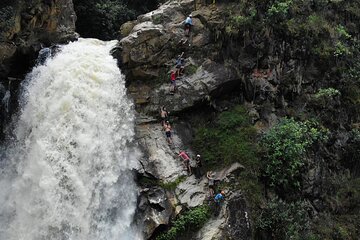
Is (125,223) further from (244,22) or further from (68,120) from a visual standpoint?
(244,22)

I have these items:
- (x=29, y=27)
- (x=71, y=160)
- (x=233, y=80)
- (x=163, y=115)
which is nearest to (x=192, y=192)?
(x=163, y=115)

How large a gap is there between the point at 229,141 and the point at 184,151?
170 centimetres

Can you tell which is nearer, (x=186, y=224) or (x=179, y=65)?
(x=186, y=224)

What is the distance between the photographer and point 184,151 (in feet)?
51.1

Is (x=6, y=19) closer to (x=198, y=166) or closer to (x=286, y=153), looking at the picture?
(x=198, y=166)

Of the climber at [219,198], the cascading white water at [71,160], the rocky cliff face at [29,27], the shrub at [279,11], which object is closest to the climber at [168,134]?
the cascading white water at [71,160]

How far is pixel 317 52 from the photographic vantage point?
17.6m

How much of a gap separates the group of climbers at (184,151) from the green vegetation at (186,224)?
61 centimetres

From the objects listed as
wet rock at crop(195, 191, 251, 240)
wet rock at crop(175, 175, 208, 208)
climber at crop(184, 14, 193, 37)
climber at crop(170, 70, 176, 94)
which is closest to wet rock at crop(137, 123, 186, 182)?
wet rock at crop(175, 175, 208, 208)

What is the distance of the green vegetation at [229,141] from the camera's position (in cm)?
1493

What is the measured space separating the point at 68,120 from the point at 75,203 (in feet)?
10.3

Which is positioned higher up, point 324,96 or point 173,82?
point 173,82

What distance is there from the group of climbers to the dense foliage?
866cm

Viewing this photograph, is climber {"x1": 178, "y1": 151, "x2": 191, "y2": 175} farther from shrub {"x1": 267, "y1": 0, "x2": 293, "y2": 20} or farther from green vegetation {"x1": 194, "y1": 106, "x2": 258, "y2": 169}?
shrub {"x1": 267, "y1": 0, "x2": 293, "y2": 20}
